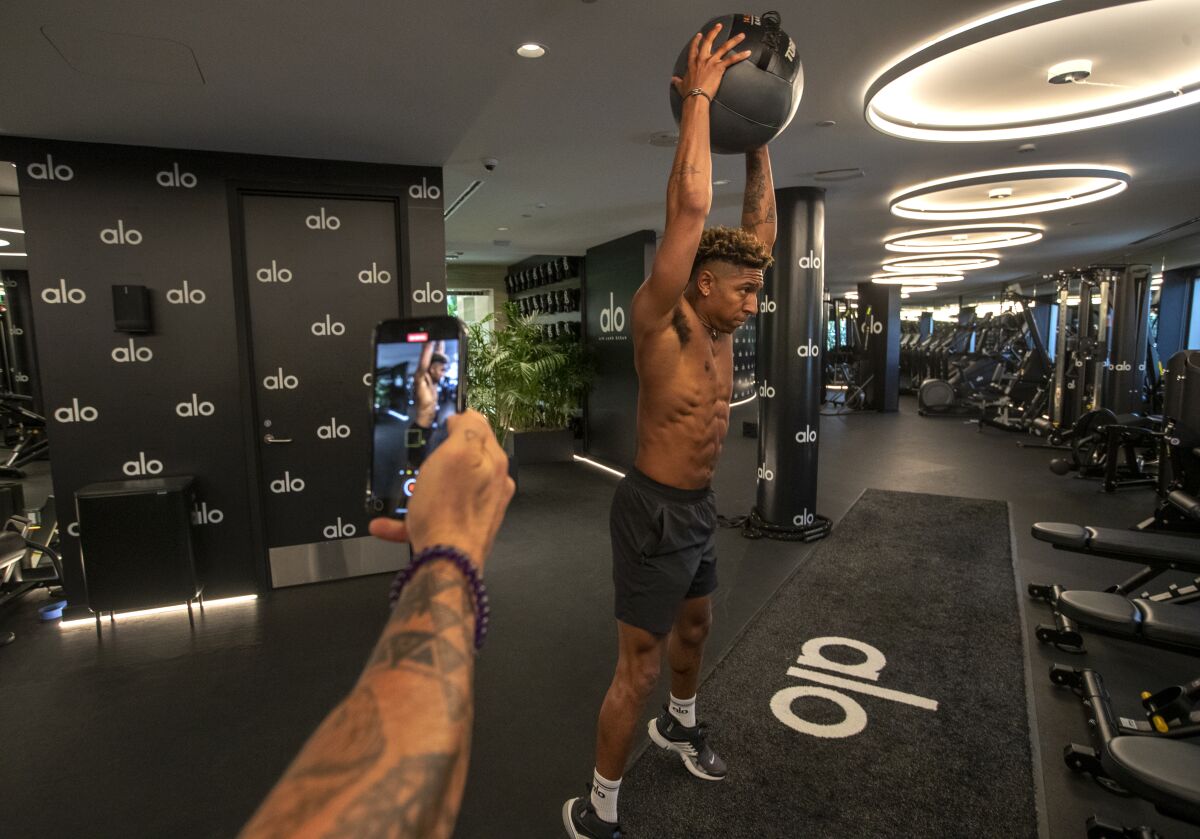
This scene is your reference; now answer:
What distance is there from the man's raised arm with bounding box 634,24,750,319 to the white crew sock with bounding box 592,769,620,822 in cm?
146

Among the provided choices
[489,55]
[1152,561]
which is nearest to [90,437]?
[489,55]

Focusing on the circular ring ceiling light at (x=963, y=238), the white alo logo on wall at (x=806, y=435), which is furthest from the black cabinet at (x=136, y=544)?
the circular ring ceiling light at (x=963, y=238)

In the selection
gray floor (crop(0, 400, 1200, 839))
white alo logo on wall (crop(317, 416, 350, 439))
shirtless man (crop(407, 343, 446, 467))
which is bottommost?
gray floor (crop(0, 400, 1200, 839))

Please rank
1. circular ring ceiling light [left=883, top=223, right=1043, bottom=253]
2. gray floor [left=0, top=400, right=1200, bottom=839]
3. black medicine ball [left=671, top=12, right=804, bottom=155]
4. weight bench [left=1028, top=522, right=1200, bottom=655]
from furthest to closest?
circular ring ceiling light [left=883, top=223, right=1043, bottom=253]
weight bench [left=1028, top=522, right=1200, bottom=655]
gray floor [left=0, top=400, right=1200, bottom=839]
black medicine ball [left=671, top=12, right=804, bottom=155]

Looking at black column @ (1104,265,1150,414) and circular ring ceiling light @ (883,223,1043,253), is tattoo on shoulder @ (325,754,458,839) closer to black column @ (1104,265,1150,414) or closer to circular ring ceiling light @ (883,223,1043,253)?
circular ring ceiling light @ (883,223,1043,253)

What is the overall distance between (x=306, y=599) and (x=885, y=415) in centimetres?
1096

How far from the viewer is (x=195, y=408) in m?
3.74

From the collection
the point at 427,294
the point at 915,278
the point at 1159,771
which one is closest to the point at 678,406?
the point at 1159,771

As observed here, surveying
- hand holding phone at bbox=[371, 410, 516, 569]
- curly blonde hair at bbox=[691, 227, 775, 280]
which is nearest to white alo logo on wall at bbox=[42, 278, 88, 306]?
curly blonde hair at bbox=[691, 227, 775, 280]

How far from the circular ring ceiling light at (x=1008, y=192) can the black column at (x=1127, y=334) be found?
2.62m

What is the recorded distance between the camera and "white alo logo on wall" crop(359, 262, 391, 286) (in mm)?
4035

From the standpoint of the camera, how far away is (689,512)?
1940 mm

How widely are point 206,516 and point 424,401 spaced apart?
368 centimetres

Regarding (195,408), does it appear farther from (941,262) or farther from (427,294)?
(941,262)
